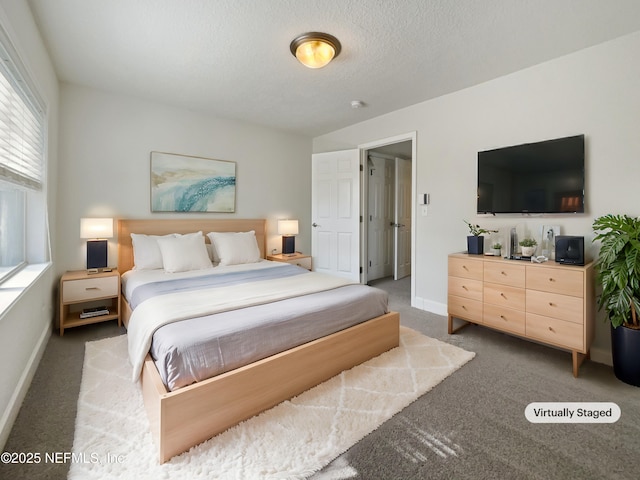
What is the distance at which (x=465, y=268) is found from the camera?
2818mm

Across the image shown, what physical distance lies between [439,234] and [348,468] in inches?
107

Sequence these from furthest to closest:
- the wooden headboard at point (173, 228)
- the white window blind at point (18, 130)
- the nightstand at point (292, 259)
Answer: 1. the nightstand at point (292, 259)
2. the wooden headboard at point (173, 228)
3. the white window blind at point (18, 130)

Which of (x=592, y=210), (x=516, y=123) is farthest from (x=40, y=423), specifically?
(x=516, y=123)

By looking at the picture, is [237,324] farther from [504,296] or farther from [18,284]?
[504,296]

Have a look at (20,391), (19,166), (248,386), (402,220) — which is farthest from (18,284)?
(402,220)

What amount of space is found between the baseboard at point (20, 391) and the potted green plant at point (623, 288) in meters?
3.65

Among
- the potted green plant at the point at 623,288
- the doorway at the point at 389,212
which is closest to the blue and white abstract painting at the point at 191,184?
the doorway at the point at 389,212

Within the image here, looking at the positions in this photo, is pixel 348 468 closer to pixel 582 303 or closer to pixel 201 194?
pixel 582 303

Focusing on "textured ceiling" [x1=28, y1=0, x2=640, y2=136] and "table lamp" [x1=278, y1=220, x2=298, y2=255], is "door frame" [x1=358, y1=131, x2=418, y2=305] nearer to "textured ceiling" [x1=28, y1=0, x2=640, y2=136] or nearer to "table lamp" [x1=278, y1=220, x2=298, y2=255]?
"textured ceiling" [x1=28, y1=0, x2=640, y2=136]

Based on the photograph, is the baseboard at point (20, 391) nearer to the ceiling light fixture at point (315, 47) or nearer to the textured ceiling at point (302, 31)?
the textured ceiling at point (302, 31)

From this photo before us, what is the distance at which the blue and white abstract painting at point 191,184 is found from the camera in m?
3.67

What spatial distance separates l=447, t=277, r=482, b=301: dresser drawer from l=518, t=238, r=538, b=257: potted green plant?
0.45m

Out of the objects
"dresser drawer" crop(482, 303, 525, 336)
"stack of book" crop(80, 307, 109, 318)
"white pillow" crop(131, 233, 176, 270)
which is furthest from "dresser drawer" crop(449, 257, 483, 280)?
"stack of book" crop(80, 307, 109, 318)

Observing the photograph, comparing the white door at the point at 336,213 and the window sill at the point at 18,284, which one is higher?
the white door at the point at 336,213
